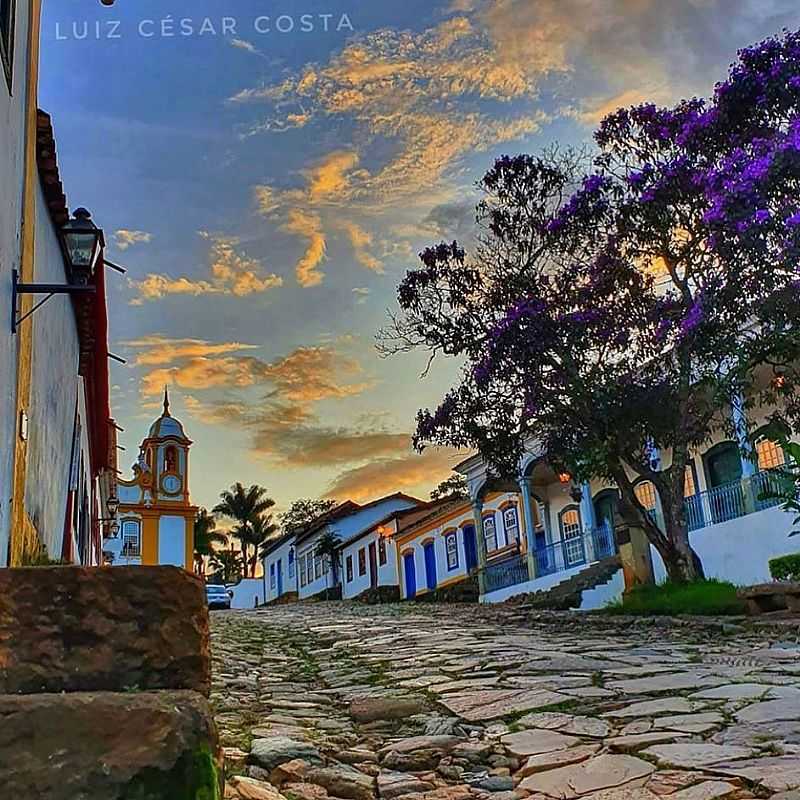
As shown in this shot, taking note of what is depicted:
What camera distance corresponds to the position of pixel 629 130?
45.8 feet

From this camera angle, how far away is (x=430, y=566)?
34.5 meters

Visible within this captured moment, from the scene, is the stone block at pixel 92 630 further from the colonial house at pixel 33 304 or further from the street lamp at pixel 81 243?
the street lamp at pixel 81 243

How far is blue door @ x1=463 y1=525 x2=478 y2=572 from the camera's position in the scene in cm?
3133

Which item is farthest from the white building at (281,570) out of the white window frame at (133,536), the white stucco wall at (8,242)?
the white stucco wall at (8,242)

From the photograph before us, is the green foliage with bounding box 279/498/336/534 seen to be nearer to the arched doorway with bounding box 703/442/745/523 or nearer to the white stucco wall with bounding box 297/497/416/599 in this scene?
the white stucco wall with bounding box 297/497/416/599

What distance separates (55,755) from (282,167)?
12.9 m

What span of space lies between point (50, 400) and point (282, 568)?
47211 mm

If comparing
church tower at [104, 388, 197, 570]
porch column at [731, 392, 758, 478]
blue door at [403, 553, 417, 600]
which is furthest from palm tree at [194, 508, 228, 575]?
porch column at [731, 392, 758, 478]

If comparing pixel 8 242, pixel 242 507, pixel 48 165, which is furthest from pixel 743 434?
pixel 242 507

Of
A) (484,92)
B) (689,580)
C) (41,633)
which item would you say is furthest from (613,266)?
(41,633)

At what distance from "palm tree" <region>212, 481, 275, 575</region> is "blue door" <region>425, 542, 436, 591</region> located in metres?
30.7

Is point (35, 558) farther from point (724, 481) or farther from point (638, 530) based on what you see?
point (724, 481)

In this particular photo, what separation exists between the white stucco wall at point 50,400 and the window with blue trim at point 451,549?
23.9 meters

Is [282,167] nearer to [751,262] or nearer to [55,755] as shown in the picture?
[751,262]
